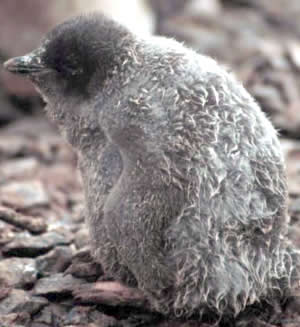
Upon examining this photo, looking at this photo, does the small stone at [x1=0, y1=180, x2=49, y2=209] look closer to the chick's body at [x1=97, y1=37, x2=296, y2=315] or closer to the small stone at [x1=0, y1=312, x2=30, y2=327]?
the small stone at [x1=0, y1=312, x2=30, y2=327]

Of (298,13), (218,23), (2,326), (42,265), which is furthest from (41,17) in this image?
(2,326)

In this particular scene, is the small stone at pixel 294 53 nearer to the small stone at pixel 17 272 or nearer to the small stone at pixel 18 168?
the small stone at pixel 18 168

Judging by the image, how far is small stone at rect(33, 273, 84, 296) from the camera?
260 centimetres

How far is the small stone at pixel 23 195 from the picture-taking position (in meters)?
3.69

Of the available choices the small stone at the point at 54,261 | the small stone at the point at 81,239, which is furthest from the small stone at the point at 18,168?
the small stone at the point at 54,261

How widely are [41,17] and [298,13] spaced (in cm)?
261

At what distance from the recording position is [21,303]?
8.27ft

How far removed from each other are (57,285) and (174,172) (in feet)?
2.39

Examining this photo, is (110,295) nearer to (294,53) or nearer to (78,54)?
(78,54)

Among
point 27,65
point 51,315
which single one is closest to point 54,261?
point 51,315

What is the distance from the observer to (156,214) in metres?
2.20

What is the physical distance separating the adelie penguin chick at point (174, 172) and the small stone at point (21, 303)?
28 cm

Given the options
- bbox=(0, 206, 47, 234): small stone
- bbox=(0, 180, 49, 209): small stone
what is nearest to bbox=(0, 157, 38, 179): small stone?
bbox=(0, 180, 49, 209): small stone

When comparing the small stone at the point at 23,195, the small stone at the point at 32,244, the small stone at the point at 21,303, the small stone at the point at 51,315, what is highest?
the small stone at the point at 23,195
